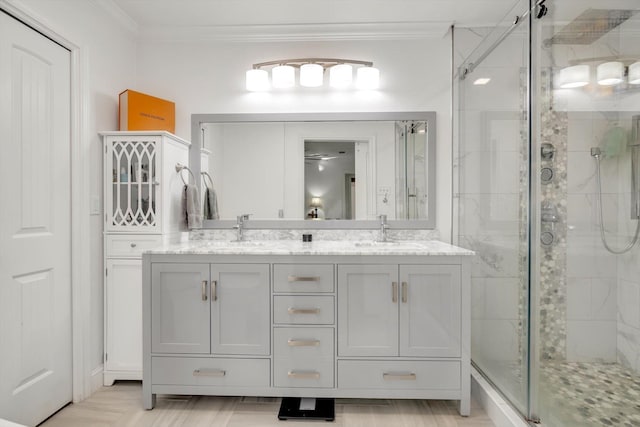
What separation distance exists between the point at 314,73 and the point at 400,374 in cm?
192

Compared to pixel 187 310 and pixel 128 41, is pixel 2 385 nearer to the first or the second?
pixel 187 310

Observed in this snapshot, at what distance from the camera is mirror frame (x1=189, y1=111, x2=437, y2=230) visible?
2516 millimetres

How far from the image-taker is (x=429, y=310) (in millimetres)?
1895

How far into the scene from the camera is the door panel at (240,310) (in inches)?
75.4

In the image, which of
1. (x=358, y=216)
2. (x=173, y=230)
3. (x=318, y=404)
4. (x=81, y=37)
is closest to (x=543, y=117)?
(x=358, y=216)

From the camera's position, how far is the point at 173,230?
2316mm

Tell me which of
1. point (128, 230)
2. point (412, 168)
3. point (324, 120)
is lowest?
point (128, 230)

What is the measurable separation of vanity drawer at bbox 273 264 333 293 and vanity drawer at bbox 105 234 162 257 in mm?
809

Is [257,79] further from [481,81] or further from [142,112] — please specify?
[481,81]

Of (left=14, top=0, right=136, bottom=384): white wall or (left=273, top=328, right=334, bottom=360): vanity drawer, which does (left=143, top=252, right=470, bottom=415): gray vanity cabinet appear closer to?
(left=273, top=328, right=334, bottom=360): vanity drawer

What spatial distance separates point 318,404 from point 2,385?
145 cm

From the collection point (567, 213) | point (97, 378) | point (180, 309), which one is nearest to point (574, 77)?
point (567, 213)

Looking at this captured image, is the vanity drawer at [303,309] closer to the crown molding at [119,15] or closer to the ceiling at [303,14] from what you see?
the ceiling at [303,14]

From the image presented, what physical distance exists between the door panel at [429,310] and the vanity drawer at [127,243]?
1477 mm
